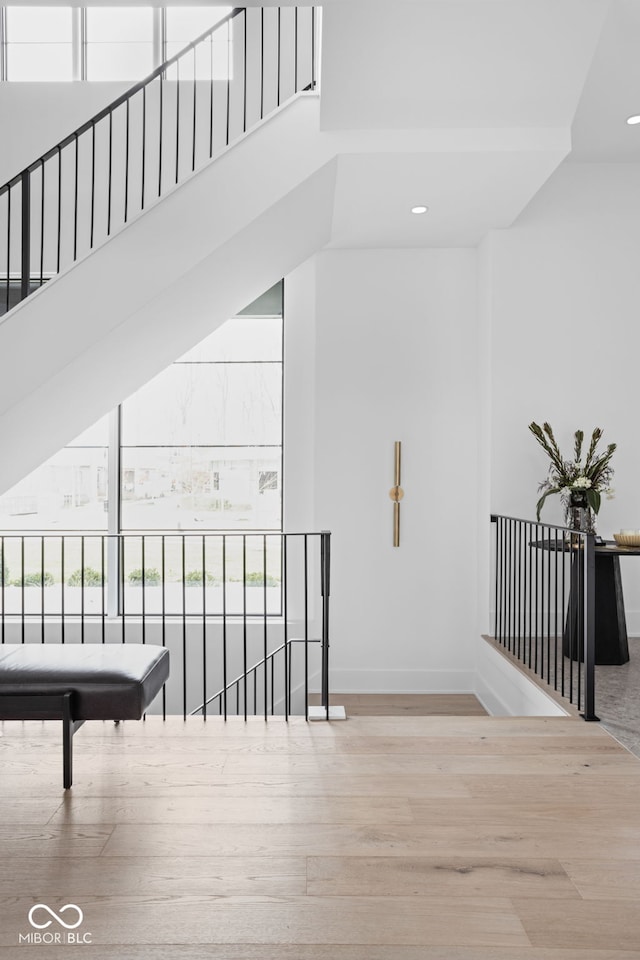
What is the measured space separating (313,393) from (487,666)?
245cm

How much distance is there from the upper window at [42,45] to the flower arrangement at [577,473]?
4.56 metres

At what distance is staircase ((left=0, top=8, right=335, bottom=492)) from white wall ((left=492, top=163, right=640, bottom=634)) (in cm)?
155

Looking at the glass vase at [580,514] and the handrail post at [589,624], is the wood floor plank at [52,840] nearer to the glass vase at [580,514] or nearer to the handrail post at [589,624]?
the handrail post at [589,624]

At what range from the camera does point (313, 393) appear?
5.42 metres

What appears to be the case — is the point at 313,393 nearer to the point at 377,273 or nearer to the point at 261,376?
the point at 261,376

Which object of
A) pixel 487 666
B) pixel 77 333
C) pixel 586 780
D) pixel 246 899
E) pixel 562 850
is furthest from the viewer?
pixel 487 666

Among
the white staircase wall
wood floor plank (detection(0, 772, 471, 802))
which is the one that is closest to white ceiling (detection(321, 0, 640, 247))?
the white staircase wall

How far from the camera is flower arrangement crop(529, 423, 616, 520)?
4359 millimetres

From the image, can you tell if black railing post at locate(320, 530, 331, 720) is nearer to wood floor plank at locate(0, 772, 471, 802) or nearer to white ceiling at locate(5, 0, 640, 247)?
wood floor plank at locate(0, 772, 471, 802)

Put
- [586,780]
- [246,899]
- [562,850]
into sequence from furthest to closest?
1. [586,780]
2. [562,850]
3. [246,899]

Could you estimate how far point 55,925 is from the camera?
1.83 m

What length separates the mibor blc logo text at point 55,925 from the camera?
1.78 metres

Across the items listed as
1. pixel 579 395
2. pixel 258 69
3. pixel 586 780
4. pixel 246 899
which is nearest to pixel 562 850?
pixel 586 780

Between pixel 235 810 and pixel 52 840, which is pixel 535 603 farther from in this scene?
pixel 52 840
